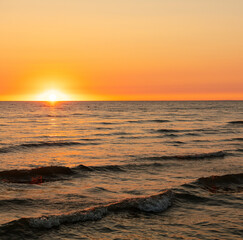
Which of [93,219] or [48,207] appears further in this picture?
[48,207]

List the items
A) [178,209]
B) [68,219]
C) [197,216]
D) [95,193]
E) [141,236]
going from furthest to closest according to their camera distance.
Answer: [95,193] < [178,209] < [197,216] < [68,219] < [141,236]

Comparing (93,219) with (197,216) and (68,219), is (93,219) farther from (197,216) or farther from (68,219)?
(197,216)

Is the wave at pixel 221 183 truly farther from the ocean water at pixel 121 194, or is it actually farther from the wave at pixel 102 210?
the wave at pixel 102 210

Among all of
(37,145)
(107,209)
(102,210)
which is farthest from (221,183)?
(37,145)

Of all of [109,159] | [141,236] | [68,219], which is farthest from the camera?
[109,159]

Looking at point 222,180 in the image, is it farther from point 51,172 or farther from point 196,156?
point 51,172

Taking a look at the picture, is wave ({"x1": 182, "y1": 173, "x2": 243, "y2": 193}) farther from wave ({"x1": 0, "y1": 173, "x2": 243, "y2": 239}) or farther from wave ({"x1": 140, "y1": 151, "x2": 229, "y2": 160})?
wave ({"x1": 140, "y1": 151, "x2": 229, "y2": 160})

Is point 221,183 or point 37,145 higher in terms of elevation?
point 221,183

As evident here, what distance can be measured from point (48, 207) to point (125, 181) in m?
4.61

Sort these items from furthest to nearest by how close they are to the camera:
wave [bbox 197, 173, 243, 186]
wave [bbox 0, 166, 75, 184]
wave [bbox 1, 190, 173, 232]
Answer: wave [bbox 0, 166, 75, 184] → wave [bbox 197, 173, 243, 186] → wave [bbox 1, 190, 173, 232]

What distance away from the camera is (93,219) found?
9438 millimetres

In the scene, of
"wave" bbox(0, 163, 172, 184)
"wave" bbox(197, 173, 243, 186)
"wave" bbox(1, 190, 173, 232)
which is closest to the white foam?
"wave" bbox(1, 190, 173, 232)

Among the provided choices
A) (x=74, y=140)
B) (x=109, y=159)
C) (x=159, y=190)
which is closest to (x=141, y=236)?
(x=159, y=190)

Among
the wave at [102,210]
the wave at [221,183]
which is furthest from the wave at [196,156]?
the wave at [102,210]
